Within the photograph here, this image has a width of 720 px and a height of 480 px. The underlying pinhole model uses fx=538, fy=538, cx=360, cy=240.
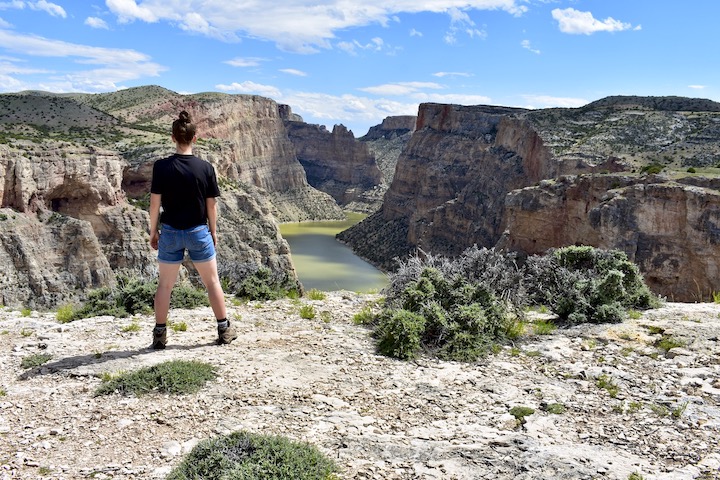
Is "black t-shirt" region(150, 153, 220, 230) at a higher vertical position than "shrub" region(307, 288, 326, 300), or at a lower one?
higher

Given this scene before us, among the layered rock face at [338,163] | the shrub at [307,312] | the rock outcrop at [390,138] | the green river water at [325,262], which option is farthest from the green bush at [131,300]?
the rock outcrop at [390,138]

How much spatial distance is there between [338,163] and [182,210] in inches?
5783

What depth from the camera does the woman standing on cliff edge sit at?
21.3 ft

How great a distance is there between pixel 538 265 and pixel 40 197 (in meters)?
32.7

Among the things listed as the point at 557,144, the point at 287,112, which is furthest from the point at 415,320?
the point at 287,112

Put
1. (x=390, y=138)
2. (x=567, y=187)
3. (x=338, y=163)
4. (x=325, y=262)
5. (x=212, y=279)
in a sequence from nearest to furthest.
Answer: (x=212, y=279)
(x=567, y=187)
(x=325, y=262)
(x=338, y=163)
(x=390, y=138)

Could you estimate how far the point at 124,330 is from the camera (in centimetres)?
810

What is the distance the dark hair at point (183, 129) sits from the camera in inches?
258

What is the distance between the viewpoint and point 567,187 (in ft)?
120

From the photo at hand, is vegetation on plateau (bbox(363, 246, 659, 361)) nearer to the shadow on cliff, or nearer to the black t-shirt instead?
the shadow on cliff

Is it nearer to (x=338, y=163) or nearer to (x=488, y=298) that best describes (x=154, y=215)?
(x=488, y=298)

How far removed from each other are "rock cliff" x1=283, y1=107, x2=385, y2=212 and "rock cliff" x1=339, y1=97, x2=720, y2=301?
51.8 metres

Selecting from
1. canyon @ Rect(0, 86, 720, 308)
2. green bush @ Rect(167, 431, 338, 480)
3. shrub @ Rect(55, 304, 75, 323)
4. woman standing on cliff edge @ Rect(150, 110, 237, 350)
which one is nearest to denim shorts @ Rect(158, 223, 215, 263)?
woman standing on cliff edge @ Rect(150, 110, 237, 350)

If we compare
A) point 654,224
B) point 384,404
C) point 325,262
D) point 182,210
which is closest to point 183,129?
point 182,210
